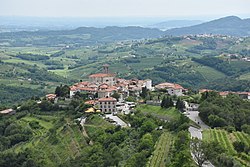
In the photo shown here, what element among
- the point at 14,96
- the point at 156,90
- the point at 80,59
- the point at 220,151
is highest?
the point at 220,151

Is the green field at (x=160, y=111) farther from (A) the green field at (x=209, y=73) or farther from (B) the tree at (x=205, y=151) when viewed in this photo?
(A) the green field at (x=209, y=73)

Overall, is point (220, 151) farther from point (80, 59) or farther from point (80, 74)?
point (80, 59)

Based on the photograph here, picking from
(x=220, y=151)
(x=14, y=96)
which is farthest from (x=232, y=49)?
(x=220, y=151)

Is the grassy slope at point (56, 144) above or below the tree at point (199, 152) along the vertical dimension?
below

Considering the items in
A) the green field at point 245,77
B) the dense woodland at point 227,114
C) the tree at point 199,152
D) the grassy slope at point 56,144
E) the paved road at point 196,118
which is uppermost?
the tree at point 199,152

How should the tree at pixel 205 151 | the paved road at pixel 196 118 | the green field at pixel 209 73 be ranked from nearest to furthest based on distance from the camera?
the tree at pixel 205 151 → the paved road at pixel 196 118 → the green field at pixel 209 73

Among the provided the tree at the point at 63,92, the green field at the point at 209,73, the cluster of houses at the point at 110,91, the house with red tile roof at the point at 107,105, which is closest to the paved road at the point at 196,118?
the cluster of houses at the point at 110,91

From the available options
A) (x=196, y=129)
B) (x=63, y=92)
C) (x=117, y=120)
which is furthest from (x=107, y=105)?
(x=196, y=129)

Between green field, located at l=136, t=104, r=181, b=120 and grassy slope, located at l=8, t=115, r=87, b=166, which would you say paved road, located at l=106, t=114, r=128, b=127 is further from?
grassy slope, located at l=8, t=115, r=87, b=166

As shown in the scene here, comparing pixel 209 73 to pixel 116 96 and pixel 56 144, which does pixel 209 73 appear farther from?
pixel 56 144
